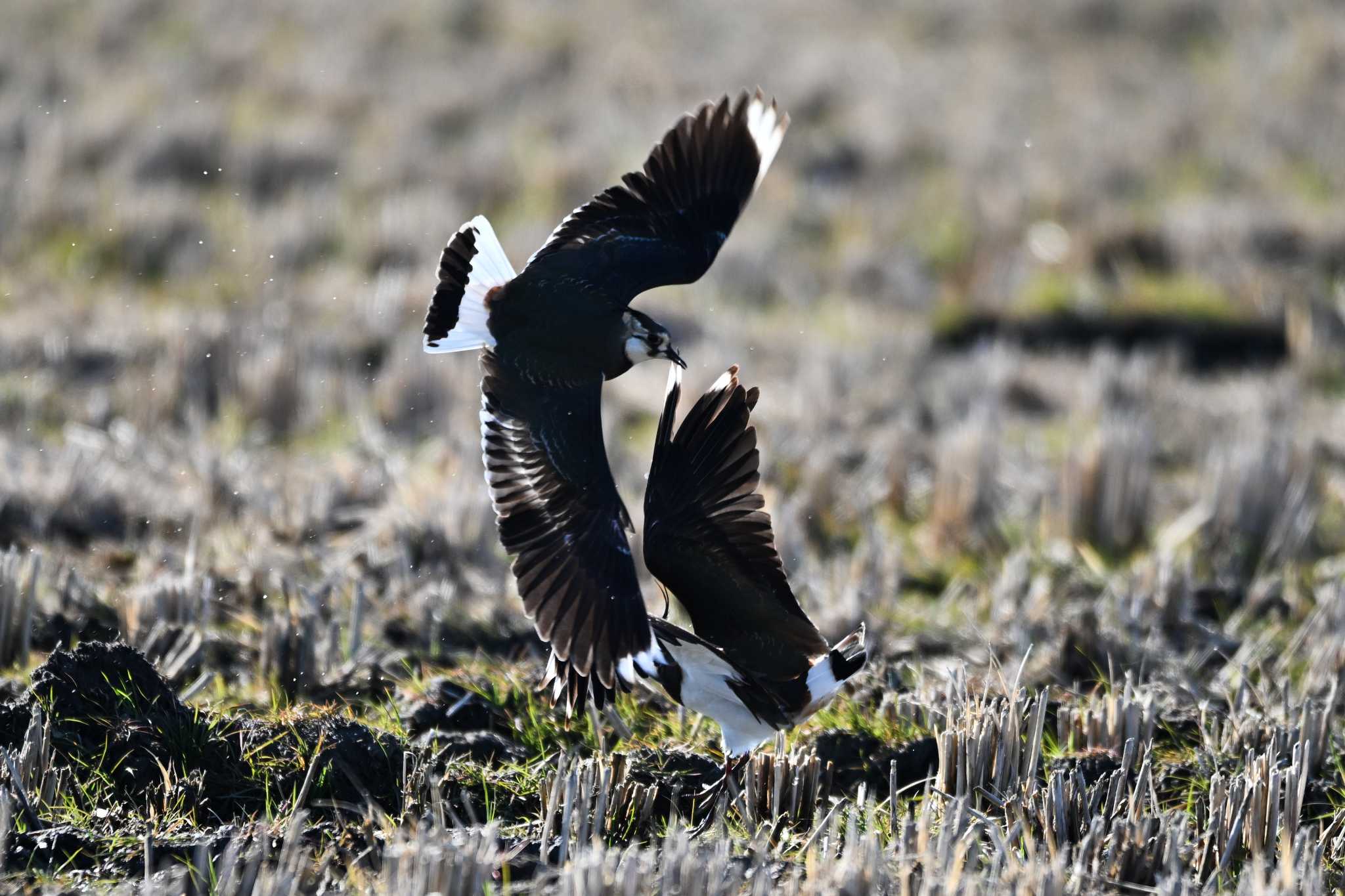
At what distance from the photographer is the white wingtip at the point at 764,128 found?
4325 millimetres

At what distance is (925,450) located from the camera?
23.5 ft

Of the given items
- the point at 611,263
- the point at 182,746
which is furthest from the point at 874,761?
the point at 182,746

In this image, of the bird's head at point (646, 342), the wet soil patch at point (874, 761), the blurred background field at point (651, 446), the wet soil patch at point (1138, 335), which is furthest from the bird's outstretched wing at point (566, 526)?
the wet soil patch at point (1138, 335)

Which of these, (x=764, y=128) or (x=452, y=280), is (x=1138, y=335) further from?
(x=452, y=280)

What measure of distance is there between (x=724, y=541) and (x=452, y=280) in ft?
3.21

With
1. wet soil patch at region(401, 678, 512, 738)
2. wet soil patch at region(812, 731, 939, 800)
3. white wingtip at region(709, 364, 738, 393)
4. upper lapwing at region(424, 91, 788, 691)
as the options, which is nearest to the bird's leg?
wet soil patch at region(812, 731, 939, 800)

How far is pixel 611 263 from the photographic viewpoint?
13.9 feet

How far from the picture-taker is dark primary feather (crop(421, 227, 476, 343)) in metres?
4.05

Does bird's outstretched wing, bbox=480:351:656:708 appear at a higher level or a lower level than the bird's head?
lower

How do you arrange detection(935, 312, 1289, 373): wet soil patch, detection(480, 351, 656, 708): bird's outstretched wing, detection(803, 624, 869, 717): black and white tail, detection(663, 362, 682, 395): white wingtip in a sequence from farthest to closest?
detection(935, 312, 1289, 373): wet soil patch → detection(663, 362, 682, 395): white wingtip → detection(803, 624, 869, 717): black and white tail → detection(480, 351, 656, 708): bird's outstretched wing

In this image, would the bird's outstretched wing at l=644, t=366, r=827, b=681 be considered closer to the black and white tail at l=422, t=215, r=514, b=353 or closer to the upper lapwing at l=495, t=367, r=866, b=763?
the upper lapwing at l=495, t=367, r=866, b=763

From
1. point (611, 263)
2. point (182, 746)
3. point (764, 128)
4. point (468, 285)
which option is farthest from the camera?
point (764, 128)

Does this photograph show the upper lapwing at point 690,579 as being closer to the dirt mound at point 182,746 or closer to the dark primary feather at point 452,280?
the dark primary feather at point 452,280

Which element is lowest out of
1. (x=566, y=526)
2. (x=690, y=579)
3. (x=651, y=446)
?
(x=690, y=579)
